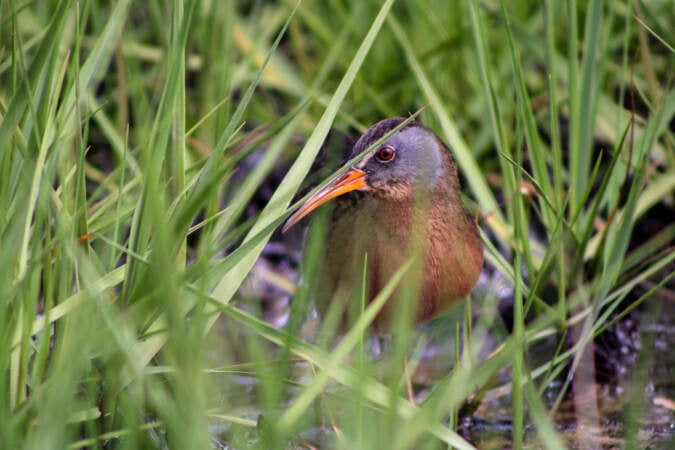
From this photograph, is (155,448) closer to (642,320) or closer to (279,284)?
(279,284)

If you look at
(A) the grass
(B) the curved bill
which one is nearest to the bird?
(B) the curved bill

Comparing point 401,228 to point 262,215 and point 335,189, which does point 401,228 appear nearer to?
point 335,189

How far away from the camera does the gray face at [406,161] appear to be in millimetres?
2742

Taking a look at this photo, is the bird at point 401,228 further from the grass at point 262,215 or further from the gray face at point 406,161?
the grass at point 262,215

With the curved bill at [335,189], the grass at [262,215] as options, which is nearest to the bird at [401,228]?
the curved bill at [335,189]

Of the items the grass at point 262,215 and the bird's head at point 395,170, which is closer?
the grass at point 262,215

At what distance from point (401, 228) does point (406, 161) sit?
19cm

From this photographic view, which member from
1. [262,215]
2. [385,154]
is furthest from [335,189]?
[262,215]

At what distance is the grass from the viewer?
1.70m

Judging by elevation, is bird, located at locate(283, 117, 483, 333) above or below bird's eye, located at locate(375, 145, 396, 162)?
below

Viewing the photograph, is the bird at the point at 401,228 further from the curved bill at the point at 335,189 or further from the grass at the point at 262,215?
the grass at the point at 262,215

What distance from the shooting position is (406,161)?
278 centimetres

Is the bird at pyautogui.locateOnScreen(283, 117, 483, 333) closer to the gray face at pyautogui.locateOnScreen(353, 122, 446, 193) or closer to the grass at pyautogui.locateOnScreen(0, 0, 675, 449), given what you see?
the gray face at pyautogui.locateOnScreen(353, 122, 446, 193)

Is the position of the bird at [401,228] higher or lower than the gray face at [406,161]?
lower
